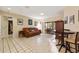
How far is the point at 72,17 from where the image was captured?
5.12 metres

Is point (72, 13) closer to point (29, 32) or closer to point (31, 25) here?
point (31, 25)

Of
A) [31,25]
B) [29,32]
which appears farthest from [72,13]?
[29,32]

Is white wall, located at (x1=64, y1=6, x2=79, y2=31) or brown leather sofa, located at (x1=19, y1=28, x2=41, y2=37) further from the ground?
white wall, located at (x1=64, y1=6, x2=79, y2=31)

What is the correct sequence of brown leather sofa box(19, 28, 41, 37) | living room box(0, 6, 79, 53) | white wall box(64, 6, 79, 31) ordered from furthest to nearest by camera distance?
brown leather sofa box(19, 28, 41, 37) → white wall box(64, 6, 79, 31) → living room box(0, 6, 79, 53)

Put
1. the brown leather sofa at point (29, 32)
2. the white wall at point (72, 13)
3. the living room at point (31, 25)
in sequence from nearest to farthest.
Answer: the living room at point (31, 25)
the white wall at point (72, 13)
the brown leather sofa at point (29, 32)

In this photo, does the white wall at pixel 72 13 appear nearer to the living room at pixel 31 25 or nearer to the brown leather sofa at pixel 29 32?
the living room at pixel 31 25

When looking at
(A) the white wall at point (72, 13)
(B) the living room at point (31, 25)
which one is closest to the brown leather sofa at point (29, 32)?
(B) the living room at point (31, 25)

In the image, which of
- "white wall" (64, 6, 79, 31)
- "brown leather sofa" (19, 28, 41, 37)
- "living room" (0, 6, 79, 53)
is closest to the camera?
"living room" (0, 6, 79, 53)

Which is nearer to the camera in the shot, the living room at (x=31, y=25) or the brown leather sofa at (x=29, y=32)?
the living room at (x=31, y=25)

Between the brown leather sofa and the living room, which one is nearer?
the living room

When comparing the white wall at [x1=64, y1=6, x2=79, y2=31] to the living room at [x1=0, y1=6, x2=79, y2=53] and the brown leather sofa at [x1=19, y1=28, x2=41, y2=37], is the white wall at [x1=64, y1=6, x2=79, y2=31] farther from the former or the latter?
the brown leather sofa at [x1=19, y1=28, x2=41, y2=37]

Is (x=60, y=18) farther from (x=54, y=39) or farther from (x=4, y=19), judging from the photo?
(x=4, y=19)

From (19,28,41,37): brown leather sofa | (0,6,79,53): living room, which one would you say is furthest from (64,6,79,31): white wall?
(19,28,41,37): brown leather sofa

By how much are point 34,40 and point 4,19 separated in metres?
2.55
